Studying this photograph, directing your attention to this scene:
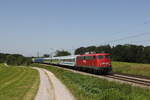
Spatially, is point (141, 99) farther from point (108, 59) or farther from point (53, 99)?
point (108, 59)

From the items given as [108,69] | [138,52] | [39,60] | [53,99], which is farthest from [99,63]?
[39,60]

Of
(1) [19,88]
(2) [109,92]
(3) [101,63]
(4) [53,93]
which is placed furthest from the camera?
(3) [101,63]

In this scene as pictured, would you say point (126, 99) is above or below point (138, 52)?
below

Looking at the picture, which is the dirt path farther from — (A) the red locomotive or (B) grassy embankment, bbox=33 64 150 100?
(A) the red locomotive

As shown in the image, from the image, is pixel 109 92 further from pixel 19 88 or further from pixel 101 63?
pixel 101 63

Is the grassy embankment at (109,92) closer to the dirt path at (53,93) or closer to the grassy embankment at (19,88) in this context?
the dirt path at (53,93)

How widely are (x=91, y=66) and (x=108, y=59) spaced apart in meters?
3.87

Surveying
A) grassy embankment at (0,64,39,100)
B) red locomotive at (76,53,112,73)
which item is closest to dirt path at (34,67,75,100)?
grassy embankment at (0,64,39,100)

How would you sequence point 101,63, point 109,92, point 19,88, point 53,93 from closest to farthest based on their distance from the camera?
point 109,92 < point 53,93 < point 19,88 < point 101,63

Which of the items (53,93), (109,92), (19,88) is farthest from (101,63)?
(109,92)

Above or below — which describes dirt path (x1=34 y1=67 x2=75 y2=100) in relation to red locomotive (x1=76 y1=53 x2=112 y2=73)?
below

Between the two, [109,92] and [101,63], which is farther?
[101,63]

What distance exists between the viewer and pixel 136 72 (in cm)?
3953

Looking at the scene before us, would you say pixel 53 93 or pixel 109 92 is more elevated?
pixel 109 92
